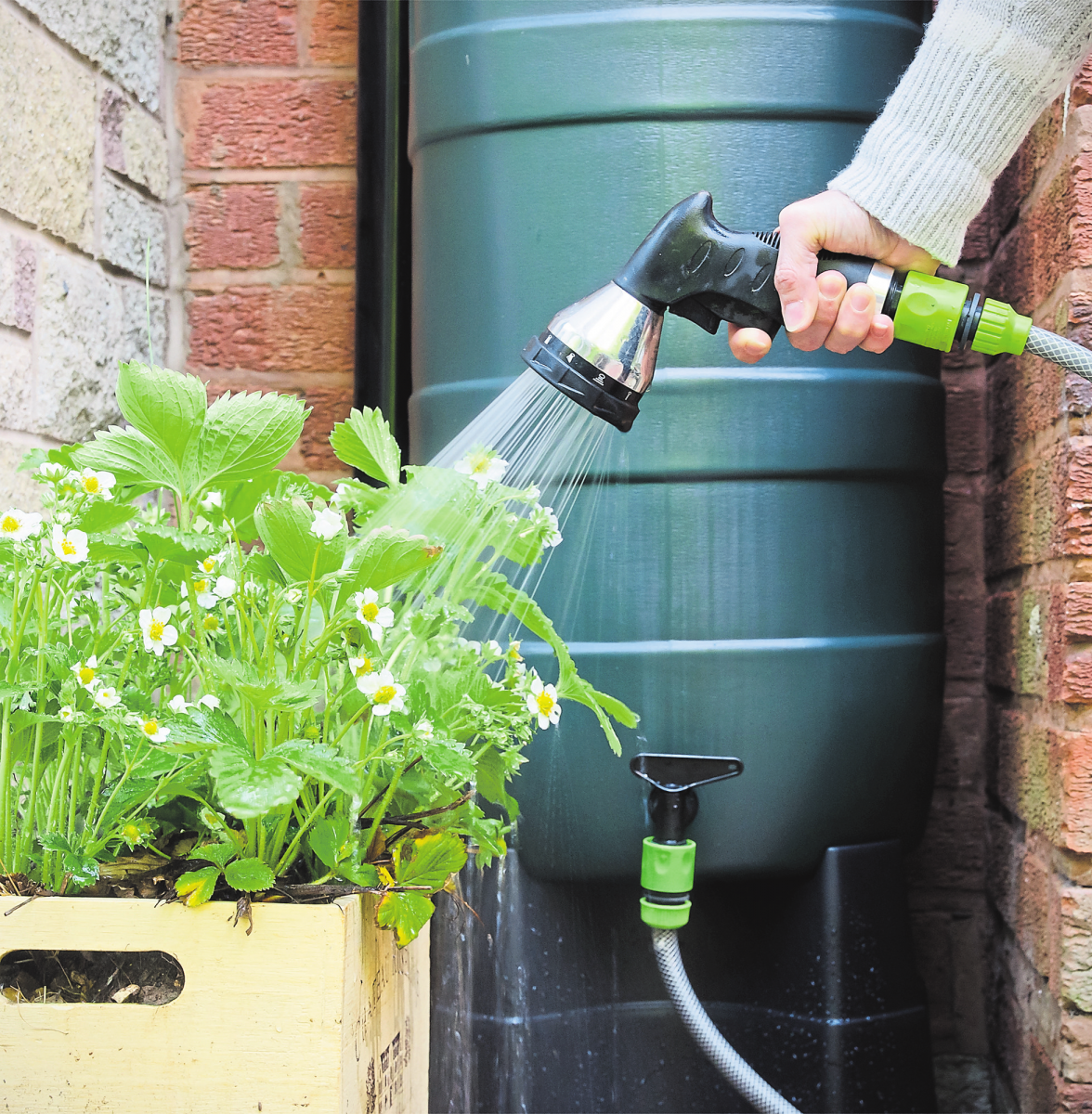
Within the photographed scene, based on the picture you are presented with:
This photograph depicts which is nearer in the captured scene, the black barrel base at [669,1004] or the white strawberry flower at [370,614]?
the white strawberry flower at [370,614]

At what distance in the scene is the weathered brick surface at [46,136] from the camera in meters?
0.97

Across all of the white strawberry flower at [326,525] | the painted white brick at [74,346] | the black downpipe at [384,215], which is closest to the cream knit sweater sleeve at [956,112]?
the white strawberry flower at [326,525]

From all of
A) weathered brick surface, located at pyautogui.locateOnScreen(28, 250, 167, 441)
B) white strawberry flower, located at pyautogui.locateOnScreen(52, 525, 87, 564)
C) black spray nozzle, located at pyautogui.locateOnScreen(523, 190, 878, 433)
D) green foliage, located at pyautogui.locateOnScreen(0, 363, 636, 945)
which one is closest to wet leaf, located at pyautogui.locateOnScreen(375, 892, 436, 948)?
green foliage, located at pyautogui.locateOnScreen(0, 363, 636, 945)

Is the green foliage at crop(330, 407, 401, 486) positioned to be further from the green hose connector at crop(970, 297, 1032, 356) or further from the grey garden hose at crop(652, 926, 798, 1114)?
the grey garden hose at crop(652, 926, 798, 1114)

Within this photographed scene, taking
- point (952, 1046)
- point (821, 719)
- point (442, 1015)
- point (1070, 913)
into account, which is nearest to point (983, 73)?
point (821, 719)

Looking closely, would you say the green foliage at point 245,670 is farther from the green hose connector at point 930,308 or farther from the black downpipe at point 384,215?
the black downpipe at point 384,215

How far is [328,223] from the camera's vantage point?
132 centimetres

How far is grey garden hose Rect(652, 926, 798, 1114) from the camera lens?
91 cm

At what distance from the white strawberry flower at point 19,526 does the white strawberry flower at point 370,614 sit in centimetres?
Answer: 15

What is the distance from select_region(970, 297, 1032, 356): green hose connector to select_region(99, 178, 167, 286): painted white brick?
89 cm

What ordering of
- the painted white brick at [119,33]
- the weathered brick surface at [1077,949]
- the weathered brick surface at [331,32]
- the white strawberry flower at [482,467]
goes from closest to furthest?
the white strawberry flower at [482,467] → the weathered brick surface at [1077,949] → the painted white brick at [119,33] → the weathered brick surface at [331,32]

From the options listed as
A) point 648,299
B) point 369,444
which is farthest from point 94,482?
point 648,299

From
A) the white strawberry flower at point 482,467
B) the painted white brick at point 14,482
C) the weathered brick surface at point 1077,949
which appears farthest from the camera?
the painted white brick at point 14,482

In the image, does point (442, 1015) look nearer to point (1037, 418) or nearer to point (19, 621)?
point (19, 621)
